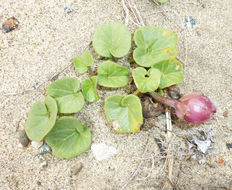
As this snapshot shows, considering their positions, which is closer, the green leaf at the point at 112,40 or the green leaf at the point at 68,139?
the green leaf at the point at 68,139

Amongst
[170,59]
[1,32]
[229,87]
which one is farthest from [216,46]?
[1,32]

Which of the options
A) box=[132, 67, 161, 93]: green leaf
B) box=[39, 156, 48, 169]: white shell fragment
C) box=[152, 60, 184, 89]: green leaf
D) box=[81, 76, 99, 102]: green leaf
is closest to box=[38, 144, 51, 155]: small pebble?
box=[39, 156, 48, 169]: white shell fragment

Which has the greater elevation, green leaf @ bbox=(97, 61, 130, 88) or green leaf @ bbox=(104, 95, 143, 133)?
green leaf @ bbox=(97, 61, 130, 88)

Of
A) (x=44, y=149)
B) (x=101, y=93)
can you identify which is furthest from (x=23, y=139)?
(x=101, y=93)

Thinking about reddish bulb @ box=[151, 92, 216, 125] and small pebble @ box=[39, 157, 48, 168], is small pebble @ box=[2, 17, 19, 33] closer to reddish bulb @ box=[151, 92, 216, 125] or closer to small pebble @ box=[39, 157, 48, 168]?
small pebble @ box=[39, 157, 48, 168]

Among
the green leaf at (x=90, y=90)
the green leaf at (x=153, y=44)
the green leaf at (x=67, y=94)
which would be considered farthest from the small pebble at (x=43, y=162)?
the green leaf at (x=153, y=44)

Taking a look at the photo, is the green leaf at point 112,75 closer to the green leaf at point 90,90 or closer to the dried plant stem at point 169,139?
the green leaf at point 90,90
